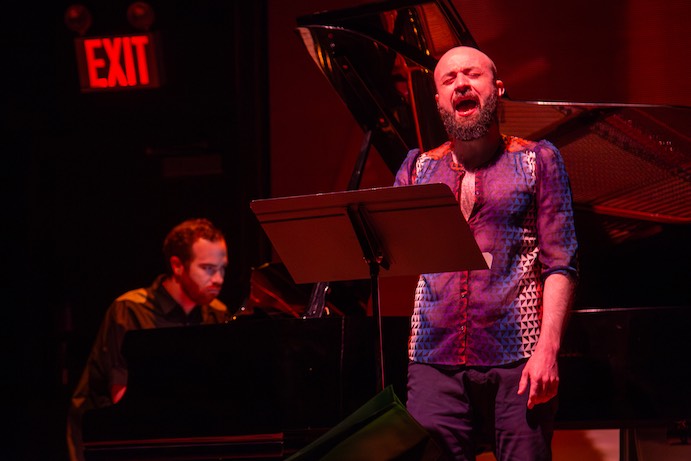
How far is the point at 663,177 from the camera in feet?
12.0

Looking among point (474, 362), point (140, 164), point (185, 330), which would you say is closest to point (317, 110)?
point (140, 164)

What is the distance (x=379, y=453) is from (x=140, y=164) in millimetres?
5236

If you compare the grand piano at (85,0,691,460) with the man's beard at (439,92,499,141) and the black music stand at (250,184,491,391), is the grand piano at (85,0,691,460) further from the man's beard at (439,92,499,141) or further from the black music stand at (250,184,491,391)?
the man's beard at (439,92,499,141)

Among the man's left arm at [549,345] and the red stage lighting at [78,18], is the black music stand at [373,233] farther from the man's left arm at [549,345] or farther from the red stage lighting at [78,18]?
the red stage lighting at [78,18]

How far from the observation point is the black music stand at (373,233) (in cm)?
209

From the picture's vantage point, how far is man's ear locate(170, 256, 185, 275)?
13.8 feet

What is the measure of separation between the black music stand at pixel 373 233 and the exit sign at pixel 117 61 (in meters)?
4.20

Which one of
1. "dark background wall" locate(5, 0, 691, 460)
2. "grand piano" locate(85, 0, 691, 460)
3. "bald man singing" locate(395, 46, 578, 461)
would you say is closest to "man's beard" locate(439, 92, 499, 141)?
"bald man singing" locate(395, 46, 578, 461)

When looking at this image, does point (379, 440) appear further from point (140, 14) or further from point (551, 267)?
point (140, 14)

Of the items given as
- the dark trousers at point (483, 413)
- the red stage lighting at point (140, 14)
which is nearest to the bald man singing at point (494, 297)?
the dark trousers at point (483, 413)

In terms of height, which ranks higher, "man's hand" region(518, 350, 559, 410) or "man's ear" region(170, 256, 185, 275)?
"man's ear" region(170, 256, 185, 275)

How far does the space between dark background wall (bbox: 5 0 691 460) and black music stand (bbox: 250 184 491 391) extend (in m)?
2.99

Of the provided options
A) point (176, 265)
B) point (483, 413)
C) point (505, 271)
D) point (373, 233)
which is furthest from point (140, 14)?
point (483, 413)

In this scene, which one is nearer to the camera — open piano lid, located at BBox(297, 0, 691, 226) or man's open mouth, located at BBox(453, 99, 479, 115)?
man's open mouth, located at BBox(453, 99, 479, 115)
